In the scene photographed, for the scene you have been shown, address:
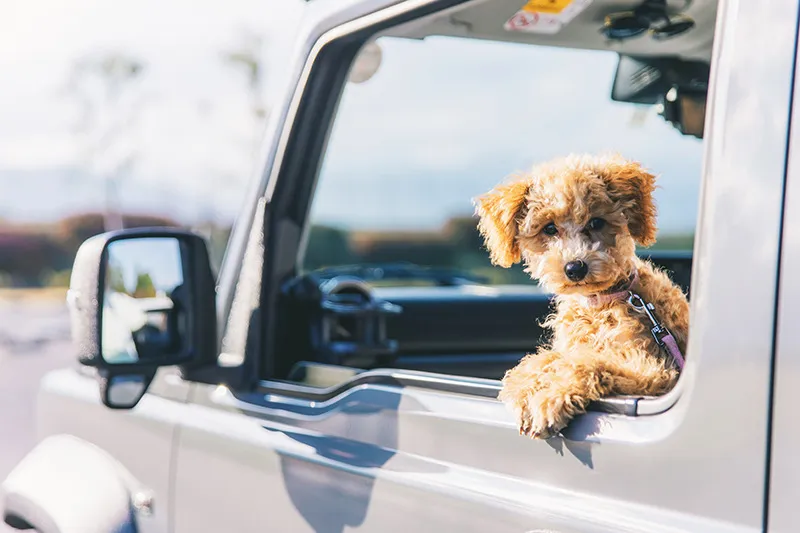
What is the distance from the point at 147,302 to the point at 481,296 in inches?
77.9

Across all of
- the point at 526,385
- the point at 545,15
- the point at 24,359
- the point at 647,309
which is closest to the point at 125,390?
the point at 526,385

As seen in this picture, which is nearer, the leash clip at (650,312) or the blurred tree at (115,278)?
the leash clip at (650,312)

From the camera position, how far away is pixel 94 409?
2.98 meters

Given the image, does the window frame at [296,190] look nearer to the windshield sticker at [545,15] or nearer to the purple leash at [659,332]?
the windshield sticker at [545,15]

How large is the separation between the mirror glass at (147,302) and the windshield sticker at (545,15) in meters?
1.17

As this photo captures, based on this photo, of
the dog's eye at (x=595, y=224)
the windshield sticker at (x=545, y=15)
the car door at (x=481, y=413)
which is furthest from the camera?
the windshield sticker at (x=545, y=15)

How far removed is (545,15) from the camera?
2717 mm

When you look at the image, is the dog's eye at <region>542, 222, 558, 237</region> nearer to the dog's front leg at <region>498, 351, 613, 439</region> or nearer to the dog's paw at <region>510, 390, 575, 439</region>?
the dog's front leg at <region>498, 351, 613, 439</region>

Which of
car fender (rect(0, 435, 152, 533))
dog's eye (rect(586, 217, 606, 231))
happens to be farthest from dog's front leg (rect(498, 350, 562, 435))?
car fender (rect(0, 435, 152, 533))

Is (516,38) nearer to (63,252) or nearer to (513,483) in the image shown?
(513,483)

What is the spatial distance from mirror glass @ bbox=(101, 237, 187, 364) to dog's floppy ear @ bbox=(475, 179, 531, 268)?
2.66 feet

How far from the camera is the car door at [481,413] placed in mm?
1348

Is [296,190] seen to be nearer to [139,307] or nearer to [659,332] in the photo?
[139,307]

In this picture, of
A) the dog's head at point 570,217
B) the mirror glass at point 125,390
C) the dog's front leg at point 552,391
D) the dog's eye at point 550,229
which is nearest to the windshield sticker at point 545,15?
the dog's head at point 570,217
